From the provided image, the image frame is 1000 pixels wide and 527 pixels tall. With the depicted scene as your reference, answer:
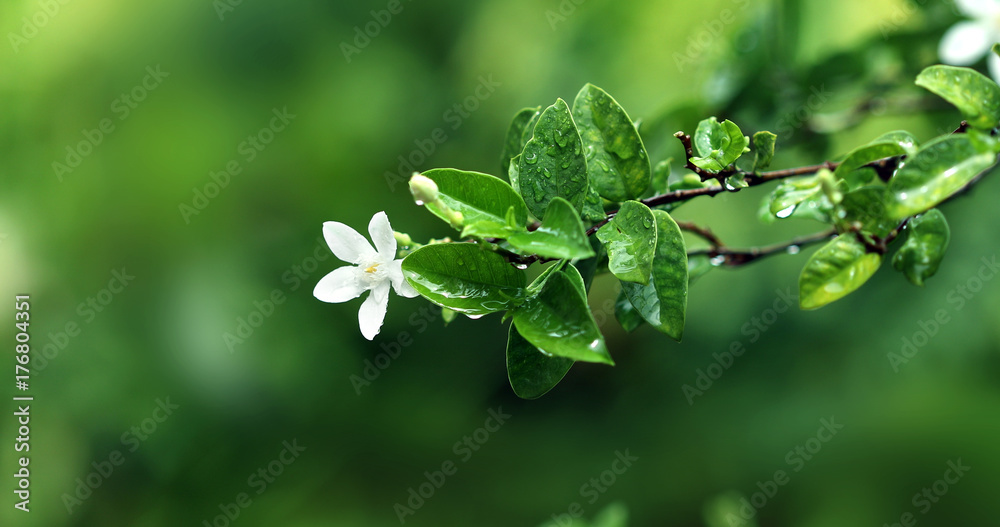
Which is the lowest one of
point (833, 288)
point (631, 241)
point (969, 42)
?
point (969, 42)

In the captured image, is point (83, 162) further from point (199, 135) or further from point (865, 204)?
point (865, 204)

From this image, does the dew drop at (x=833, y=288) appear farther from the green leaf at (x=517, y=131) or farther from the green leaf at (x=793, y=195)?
the green leaf at (x=517, y=131)

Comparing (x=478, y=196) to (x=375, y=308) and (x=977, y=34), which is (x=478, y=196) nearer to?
(x=375, y=308)

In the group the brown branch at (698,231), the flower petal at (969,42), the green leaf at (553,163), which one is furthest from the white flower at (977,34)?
the green leaf at (553,163)

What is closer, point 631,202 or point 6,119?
point 631,202

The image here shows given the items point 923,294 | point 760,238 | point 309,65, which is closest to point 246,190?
point 309,65

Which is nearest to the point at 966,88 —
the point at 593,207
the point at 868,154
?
the point at 868,154

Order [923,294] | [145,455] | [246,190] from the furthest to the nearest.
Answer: [246,190]
[145,455]
[923,294]
